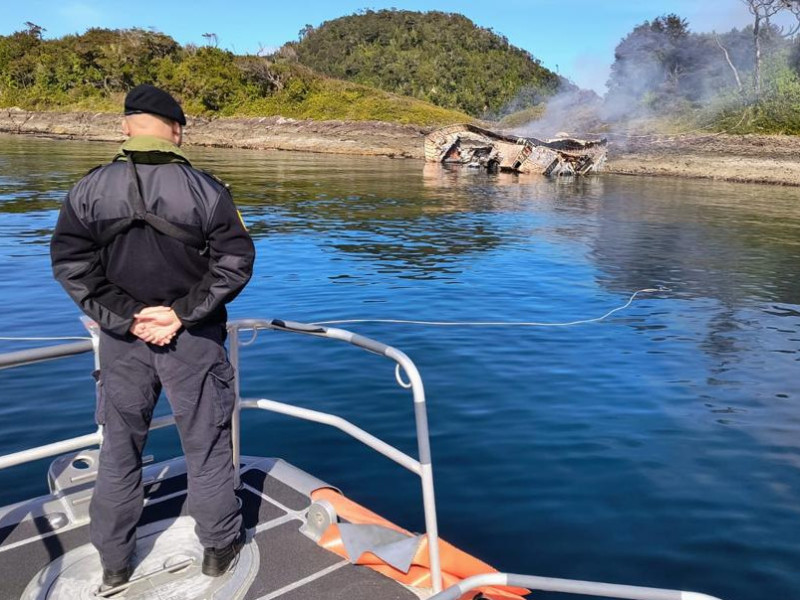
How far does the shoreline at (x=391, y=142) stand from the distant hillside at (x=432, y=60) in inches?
1504

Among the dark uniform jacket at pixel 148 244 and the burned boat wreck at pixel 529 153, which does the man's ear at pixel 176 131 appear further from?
the burned boat wreck at pixel 529 153

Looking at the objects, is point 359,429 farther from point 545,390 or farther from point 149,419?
point 545,390

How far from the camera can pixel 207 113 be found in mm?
70750

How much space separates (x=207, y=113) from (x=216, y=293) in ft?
236

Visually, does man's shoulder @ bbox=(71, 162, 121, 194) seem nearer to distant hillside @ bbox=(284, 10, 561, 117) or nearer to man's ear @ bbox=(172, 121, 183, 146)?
man's ear @ bbox=(172, 121, 183, 146)

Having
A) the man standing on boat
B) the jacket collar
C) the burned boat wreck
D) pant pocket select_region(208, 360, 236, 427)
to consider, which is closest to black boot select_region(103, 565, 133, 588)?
the man standing on boat

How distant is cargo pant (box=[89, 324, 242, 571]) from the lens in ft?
11.3

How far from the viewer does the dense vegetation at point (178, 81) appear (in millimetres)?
69438

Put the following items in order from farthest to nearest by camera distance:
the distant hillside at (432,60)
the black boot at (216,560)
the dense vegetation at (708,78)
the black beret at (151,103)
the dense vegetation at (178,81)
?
the distant hillside at (432,60)
the dense vegetation at (178,81)
the dense vegetation at (708,78)
the black boot at (216,560)
the black beret at (151,103)

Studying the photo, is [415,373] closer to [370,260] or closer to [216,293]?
[216,293]

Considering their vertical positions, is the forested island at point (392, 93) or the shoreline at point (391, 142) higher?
the forested island at point (392, 93)

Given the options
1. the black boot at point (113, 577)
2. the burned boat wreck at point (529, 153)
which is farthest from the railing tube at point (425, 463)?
the burned boat wreck at point (529, 153)

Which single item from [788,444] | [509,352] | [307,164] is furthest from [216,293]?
[307,164]

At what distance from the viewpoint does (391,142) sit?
187 feet
